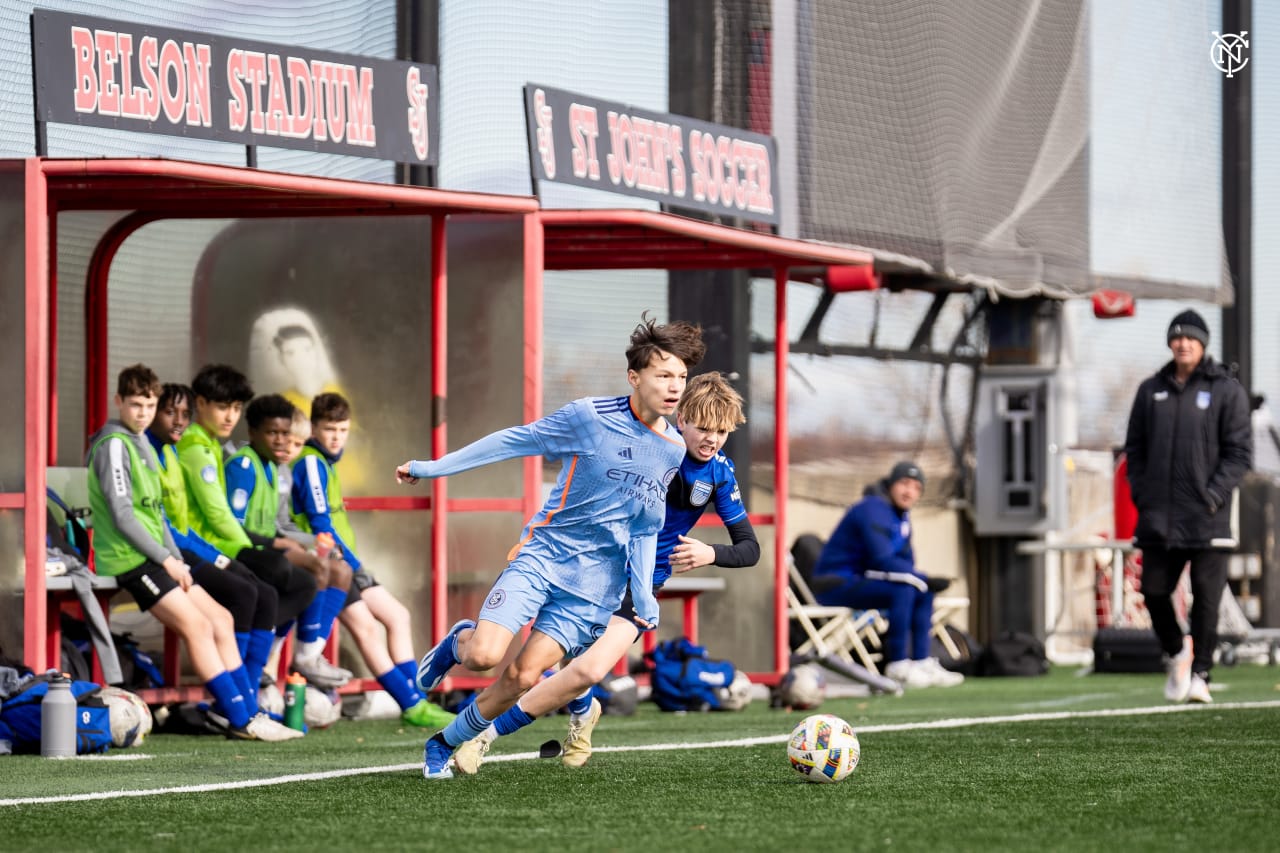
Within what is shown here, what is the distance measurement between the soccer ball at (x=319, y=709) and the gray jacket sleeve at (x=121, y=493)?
119cm

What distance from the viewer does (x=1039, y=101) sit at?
17094 mm

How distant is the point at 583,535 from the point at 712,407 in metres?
0.65

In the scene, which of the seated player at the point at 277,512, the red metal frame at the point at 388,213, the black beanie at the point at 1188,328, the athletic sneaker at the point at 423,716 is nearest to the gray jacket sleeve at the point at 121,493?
the red metal frame at the point at 388,213

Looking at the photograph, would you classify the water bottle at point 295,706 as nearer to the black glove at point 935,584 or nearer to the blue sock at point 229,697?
the blue sock at point 229,697

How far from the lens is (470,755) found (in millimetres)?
6430

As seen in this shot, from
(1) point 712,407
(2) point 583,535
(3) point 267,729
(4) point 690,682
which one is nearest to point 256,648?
(3) point 267,729

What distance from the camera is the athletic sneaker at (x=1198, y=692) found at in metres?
10.1

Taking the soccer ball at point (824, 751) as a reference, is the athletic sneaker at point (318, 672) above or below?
below

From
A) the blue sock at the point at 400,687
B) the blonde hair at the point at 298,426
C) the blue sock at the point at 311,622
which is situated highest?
the blonde hair at the point at 298,426

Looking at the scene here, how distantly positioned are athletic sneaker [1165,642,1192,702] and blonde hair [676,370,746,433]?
4128 millimetres

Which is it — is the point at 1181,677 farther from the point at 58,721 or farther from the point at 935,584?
the point at 58,721

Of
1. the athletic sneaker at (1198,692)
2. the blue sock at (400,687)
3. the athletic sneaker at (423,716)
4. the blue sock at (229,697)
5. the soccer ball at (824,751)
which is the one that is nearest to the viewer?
the soccer ball at (824,751)

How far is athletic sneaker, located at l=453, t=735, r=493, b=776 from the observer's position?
6.42 m

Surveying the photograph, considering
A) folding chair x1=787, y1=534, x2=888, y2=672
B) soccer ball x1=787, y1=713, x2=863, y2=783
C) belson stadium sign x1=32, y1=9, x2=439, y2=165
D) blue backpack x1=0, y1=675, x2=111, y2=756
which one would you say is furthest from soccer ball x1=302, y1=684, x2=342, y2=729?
folding chair x1=787, y1=534, x2=888, y2=672
